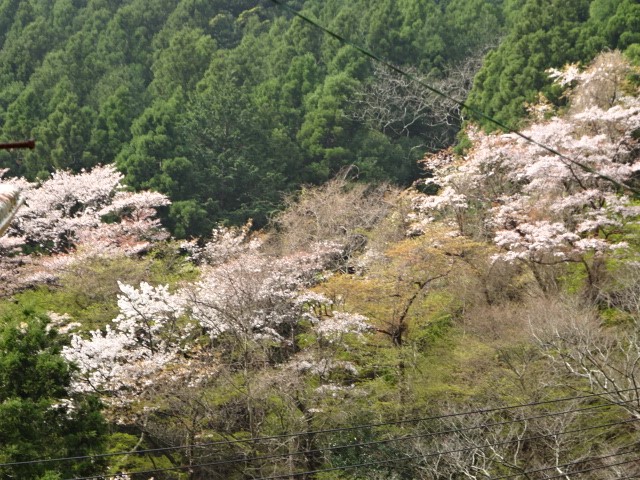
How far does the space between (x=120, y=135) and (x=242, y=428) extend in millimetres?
15402

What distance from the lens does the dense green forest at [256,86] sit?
2458 centimetres

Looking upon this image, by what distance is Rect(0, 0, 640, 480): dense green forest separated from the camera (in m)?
11.9

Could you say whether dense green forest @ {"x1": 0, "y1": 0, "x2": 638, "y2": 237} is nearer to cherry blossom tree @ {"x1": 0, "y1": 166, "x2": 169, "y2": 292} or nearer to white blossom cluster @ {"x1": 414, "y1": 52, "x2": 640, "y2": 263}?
cherry blossom tree @ {"x1": 0, "y1": 166, "x2": 169, "y2": 292}

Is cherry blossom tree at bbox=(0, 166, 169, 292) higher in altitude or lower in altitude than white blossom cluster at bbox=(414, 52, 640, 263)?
lower

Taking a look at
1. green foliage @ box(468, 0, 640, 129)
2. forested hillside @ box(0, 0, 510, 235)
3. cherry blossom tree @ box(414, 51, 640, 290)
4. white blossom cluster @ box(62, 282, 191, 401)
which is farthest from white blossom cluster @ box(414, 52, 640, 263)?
forested hillside @ box(0, 0, 510, 235)

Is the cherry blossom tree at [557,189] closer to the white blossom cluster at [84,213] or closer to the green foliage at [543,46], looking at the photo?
the green foliage at [543,46]

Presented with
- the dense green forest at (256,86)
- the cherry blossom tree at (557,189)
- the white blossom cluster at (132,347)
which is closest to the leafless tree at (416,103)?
the dense green forest at (256,86)

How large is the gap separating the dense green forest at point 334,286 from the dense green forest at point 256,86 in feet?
0.38

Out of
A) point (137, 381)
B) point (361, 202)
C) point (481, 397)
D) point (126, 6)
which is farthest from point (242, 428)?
point (126, 6)

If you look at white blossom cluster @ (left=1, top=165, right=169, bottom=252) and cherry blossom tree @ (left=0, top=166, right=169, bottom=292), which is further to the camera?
white blossom cluster @ (left=1, top=165, right=169, bottom=252)

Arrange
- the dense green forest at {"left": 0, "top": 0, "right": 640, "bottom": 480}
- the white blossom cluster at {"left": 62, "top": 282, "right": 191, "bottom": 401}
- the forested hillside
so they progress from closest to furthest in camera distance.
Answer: the dense green forest at {"left": 0, "top": 0, "right": 640, "bottom": 480} → the white blossom cluster at {"left": 62, "top": 282, "right": 191, "bottom": 401} → the forested hillside

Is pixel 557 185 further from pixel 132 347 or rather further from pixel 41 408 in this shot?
pixel 41 408

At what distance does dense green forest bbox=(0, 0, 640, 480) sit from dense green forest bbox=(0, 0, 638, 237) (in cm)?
12

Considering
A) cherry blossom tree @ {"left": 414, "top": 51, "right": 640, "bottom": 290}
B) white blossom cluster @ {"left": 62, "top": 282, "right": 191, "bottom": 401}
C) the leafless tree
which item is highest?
cherry blossom tree @ {"left": 414, "top": 51, "right": 640, "bottom": 290}
